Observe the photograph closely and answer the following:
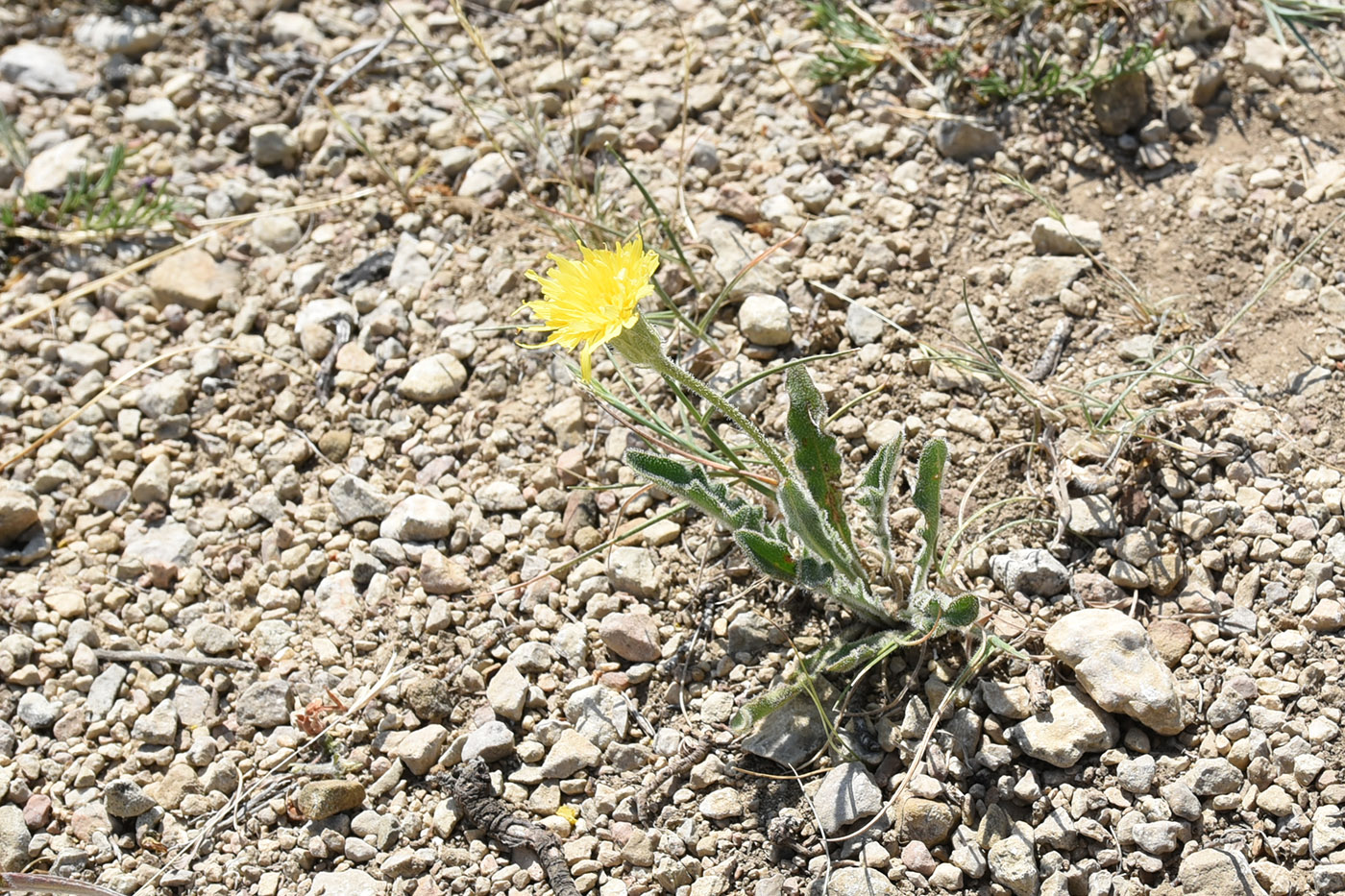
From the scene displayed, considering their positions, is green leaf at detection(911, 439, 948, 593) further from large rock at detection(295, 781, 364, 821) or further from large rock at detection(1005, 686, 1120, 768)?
large rock at detection(295, 781, 364, 821)

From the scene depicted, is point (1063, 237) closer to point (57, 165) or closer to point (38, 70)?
point (57, 165)

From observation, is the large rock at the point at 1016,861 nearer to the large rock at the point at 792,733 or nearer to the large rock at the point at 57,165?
the large rock at the point at 792,733

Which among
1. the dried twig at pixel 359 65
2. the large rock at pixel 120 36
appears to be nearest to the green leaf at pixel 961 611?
the dried twig at pixel 359 65

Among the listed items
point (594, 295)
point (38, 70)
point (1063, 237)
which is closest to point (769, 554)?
point (594, 295)

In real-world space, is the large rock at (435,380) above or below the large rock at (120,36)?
below

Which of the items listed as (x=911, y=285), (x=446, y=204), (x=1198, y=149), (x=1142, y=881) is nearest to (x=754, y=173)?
(x=911, y=285)
